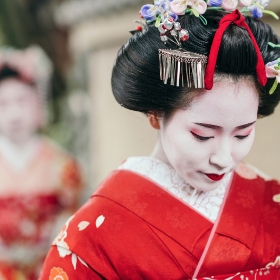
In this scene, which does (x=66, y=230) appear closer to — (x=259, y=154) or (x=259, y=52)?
(x=259, y=52)

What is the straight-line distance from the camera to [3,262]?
2.93 metres

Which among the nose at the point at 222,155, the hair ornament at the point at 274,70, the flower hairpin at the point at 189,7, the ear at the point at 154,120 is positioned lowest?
the nose at the point at 222,155

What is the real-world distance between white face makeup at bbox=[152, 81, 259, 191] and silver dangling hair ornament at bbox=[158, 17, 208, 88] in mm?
55

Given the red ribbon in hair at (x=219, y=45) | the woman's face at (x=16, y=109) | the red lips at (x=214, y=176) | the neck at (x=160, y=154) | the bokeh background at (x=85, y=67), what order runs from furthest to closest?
the bokeh background at (x=85, y=67), the woman's face at (x=16, y=109), the neck at (x=160, y=154), the red lips at (x=214, y=176), the red ribbon in hair at (x=219, y=45)

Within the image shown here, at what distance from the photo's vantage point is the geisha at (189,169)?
4.21 feet

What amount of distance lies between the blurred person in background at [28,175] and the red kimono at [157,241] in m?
1.63

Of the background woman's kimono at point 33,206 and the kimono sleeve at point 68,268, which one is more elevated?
the kimono sleeve at point 68,268

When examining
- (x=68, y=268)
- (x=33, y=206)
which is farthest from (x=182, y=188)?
(x=33, y=206)

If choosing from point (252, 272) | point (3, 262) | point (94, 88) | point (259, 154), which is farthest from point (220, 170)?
point (94, 88)

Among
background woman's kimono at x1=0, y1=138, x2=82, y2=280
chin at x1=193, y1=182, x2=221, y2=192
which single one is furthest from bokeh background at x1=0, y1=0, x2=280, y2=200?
chin at x1=193, y1=182, x2=221, y2=192

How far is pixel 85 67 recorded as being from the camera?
4.46 metres

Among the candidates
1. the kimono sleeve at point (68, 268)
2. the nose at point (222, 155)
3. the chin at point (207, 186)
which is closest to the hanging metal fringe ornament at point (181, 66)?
the nose at point (222, 155)

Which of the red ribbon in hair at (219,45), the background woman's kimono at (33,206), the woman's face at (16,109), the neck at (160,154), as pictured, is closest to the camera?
the red ribbon in hair at (219,45)

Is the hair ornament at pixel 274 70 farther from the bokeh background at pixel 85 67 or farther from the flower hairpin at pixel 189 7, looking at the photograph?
the bokeh background at pixel 85 67
